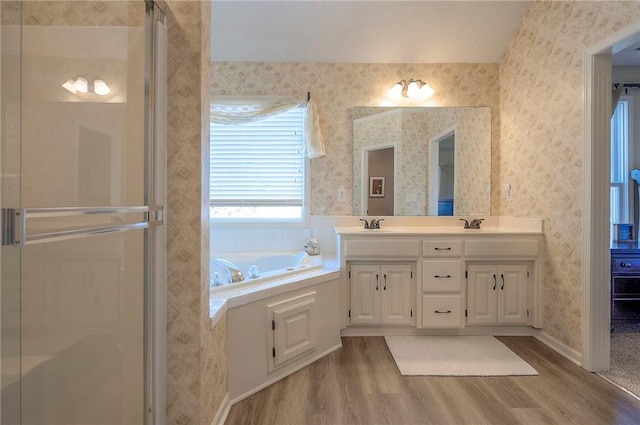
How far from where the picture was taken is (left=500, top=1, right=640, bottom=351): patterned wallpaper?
2.25 meters

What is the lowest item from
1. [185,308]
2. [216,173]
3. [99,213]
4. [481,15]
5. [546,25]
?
[185,308]

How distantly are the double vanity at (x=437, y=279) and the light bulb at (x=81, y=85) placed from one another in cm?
187

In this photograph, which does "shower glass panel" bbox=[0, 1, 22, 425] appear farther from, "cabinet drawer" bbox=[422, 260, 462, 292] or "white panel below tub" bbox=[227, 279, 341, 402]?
"cabinet drawer" bbox=[422, 260, 462, 292]

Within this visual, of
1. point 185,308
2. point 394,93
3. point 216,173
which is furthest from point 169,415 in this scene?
point 394,93

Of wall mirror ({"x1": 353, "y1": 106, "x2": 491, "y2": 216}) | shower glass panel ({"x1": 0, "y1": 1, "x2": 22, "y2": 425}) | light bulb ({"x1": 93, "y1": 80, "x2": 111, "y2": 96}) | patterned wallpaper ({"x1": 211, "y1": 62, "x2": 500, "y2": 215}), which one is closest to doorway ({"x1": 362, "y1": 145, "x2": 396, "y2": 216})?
wall mirror ({"x1": 353, "y1": 106, "x2": 491, "y2": 216})

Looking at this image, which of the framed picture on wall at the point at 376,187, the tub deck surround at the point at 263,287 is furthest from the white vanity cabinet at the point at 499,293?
the tub deck surround at the point at 263,287

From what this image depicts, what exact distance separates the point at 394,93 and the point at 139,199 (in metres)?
2.59

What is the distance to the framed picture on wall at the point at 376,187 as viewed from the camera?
10.5 ft

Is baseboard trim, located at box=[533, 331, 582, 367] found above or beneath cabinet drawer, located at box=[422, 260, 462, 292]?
beneath

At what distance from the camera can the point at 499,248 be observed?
2697 millimetres

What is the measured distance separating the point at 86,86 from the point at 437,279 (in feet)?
8.23

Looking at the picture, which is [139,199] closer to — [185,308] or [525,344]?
[185,308]

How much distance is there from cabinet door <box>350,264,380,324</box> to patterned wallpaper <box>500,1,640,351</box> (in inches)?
52.6

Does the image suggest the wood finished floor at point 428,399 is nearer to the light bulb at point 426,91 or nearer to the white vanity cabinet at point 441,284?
the white vanity cabinet at point 441,284
